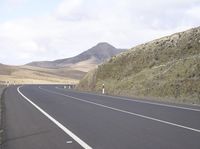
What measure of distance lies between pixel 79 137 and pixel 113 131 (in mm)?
1580

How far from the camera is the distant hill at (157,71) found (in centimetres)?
3712

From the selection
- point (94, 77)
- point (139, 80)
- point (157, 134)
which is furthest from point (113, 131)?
point (94, 77)

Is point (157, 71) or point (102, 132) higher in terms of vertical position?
point (157, 71)

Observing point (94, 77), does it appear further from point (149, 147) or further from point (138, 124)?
point (149, 147)

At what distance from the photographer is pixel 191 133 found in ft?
45.7

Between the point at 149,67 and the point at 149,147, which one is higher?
the point at 149,67

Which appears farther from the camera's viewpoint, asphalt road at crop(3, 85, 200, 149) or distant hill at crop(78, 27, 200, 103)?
distant hill at crop(78, 27, 200, 103)

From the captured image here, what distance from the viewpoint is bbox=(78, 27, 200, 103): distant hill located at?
37.1m

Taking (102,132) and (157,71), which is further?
(157,71)

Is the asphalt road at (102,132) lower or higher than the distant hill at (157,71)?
lower

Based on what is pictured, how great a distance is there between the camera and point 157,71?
48.4 meters

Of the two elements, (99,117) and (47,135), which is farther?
(99,117)

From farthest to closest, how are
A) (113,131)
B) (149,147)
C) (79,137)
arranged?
(113,131) < (79,137) < (149,147)

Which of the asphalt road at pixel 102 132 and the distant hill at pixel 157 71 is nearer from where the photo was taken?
the asphalt road at pixel 102 132
